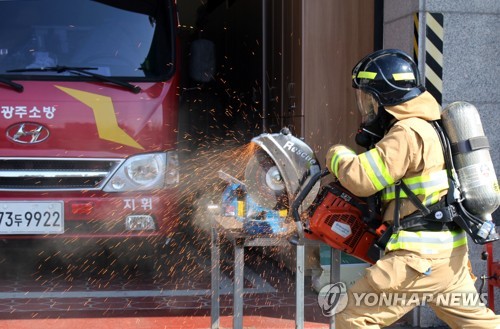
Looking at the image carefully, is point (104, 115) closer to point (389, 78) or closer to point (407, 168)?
point (389, 78)

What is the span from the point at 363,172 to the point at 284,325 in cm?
219

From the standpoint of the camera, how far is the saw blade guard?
3908mm

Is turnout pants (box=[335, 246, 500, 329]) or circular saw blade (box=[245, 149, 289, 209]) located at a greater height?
circular saw blade (box=[245, 149, 289, 209])

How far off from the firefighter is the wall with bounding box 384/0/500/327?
174cm

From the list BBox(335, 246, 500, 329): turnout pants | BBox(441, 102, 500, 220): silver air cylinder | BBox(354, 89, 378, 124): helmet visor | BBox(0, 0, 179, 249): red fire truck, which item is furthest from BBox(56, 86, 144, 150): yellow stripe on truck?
BBox(441, 102, 500, 220): silver air cylinder

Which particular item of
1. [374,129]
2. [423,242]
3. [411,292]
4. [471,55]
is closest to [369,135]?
[374,129]

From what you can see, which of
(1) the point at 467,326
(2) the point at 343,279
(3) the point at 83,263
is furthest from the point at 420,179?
(3) the point at 83,263

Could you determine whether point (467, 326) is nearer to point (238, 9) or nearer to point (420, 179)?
point (420, 179)

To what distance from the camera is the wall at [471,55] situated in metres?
5.36

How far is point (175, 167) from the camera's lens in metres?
6.01

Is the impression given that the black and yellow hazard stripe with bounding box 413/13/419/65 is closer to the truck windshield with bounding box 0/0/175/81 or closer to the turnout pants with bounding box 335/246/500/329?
the truck windshield with bounding box 0/0/175/81

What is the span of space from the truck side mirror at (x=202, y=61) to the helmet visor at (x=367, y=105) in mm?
2819

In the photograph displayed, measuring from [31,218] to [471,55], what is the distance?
11.1 feet

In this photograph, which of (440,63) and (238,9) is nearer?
(440,63)
